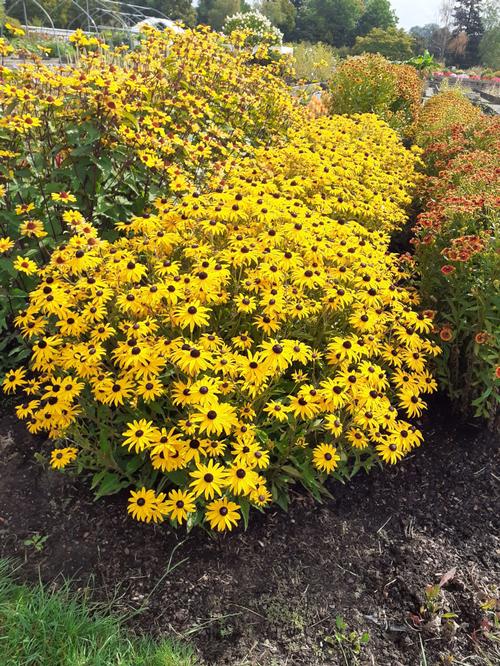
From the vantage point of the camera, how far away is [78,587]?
200 cm

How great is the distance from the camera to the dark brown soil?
1.90 m

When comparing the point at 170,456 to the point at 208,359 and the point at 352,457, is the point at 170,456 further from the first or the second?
the point at 352,457

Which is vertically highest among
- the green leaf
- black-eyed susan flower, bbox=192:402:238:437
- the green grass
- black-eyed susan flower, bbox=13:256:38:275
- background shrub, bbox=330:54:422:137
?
background shrub, bbox=330:54:422:137

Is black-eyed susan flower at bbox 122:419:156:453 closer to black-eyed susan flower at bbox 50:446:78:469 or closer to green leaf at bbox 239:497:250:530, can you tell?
black-eyed susan flower at bbox 50:446:78:469

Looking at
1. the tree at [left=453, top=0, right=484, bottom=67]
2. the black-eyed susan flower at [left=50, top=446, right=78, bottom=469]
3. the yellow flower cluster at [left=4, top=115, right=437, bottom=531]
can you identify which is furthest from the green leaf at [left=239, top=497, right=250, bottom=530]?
the tree at [left=453, top=0, right=484, bottom=67]

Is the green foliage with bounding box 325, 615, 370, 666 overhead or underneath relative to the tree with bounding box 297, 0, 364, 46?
underneath

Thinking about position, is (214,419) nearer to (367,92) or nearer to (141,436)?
(141,436)

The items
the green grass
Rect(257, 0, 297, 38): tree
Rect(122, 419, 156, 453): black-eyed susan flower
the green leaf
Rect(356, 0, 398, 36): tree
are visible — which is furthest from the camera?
Rect(356, 0, 398, 36): tree

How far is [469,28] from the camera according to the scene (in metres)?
60.0

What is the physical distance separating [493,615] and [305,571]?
30.8 inches

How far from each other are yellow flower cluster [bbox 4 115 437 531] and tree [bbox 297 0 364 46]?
62.2 metres

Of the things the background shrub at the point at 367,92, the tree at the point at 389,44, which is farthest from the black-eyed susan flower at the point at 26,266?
the tree at the point at 389,44

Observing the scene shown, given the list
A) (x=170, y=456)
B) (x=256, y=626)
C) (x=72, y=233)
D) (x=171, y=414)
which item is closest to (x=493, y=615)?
(x=256, y=626)

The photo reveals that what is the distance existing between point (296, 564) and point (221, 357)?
97 centimetres
